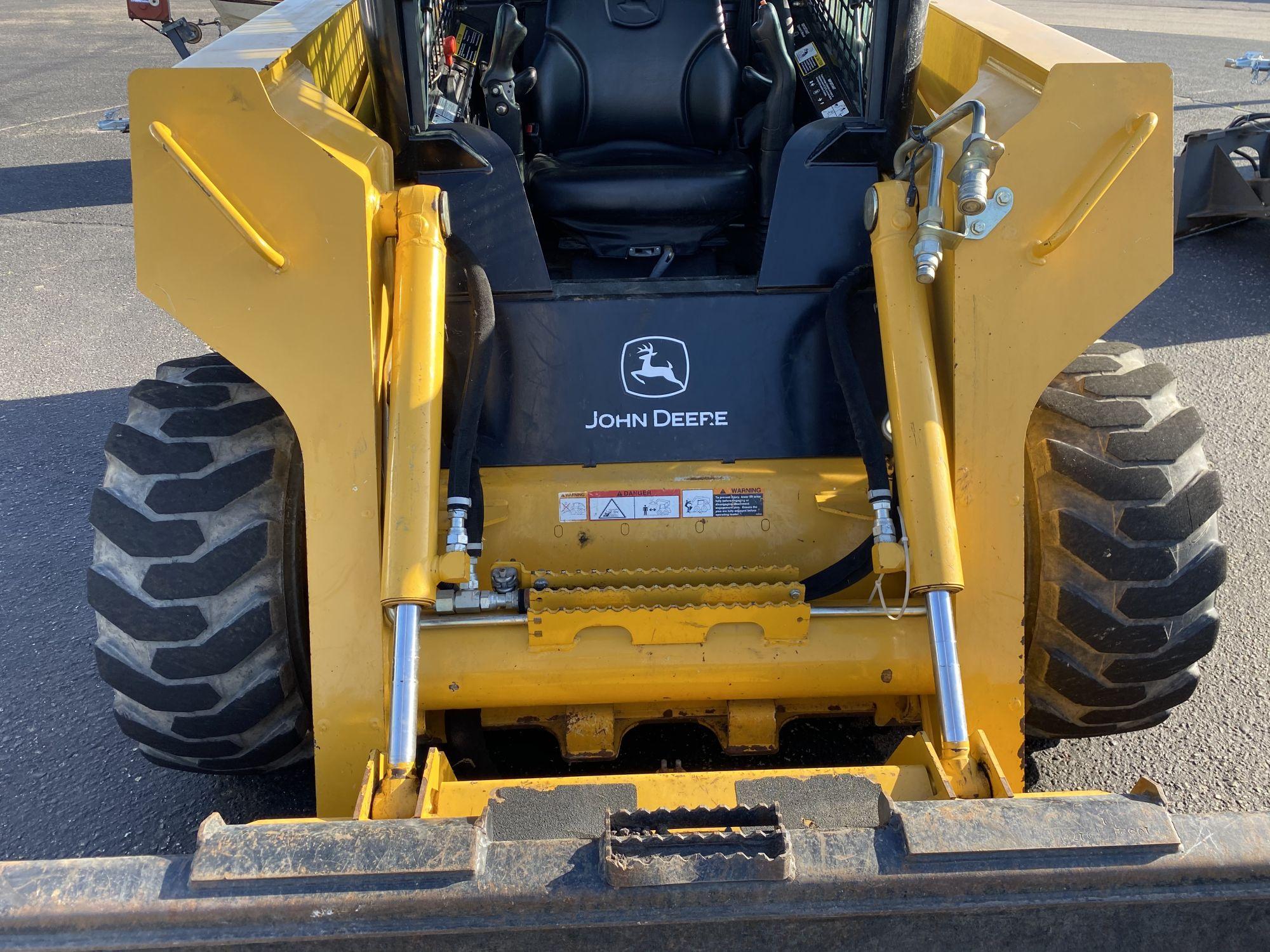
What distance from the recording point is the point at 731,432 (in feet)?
8.71

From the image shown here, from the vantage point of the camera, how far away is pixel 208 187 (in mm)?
2186

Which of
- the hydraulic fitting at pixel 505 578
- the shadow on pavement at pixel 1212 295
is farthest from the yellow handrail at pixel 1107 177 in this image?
the shadow on pavement at pixel 1212 295

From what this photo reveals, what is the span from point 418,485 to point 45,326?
4.70m

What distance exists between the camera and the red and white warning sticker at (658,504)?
257cm

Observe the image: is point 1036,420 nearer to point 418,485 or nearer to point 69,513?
point 418,485

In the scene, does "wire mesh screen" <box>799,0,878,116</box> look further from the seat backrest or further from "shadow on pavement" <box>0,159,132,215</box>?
"shadow on pavement" <box>0,159,132,215</box>

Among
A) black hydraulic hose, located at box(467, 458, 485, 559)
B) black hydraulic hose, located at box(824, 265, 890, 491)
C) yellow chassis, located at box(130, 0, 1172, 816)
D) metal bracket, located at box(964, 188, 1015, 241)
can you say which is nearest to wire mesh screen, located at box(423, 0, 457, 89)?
yellow chassis, located at box(130, 0, 1172, 816)

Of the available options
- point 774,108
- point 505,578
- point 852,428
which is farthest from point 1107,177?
point 505,578

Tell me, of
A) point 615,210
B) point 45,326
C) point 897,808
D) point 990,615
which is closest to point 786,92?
point 615,210

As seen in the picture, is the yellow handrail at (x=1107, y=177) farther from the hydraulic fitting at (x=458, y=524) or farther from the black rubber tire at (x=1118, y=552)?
the hydraulic fitting at (x=458, y=524)

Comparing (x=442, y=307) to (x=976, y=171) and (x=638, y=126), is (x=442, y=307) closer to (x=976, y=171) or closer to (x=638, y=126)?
(x=976, y=171)

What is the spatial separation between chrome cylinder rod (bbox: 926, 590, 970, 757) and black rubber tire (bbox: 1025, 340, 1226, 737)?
0.43 meters

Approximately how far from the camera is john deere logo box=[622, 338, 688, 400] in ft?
8.77

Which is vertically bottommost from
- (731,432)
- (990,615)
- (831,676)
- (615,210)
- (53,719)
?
(53,719)
